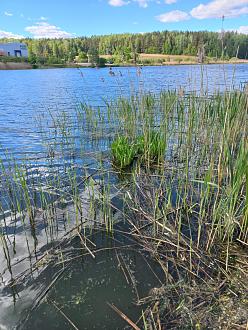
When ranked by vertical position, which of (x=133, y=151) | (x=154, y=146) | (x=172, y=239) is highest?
(x=154, y=146)

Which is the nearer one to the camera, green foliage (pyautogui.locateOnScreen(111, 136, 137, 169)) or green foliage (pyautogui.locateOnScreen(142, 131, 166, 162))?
green foliage (pyautogui.locateOnScreen(142, 131, 166, 162))

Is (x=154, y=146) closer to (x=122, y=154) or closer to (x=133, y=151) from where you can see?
(x=133, y=151)

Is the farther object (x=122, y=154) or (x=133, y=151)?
(x=133, y=151)

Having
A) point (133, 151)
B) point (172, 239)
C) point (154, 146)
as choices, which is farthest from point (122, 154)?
point (172, 239)

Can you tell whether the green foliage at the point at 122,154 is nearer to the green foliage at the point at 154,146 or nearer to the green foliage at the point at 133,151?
the green foliage at the point at 133,151

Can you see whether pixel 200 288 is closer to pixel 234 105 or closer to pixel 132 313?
pixel 132 313

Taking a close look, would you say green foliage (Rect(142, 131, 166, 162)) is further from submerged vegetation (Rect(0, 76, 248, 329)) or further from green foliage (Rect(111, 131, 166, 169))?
submerged vegetation (Rect(0, 76, 248, 329))

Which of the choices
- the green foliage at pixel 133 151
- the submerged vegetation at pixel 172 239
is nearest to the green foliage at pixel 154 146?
the green foliage at pixel 133 151

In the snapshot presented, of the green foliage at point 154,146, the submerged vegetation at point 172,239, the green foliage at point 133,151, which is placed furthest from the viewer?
the green foliage at point 133,151

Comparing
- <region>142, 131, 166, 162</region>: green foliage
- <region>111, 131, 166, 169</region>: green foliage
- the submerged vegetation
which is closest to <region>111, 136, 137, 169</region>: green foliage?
<region>111, 131, 166, 169</region>: green foliage

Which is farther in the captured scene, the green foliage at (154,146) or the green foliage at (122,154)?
the green foliage at (122,154)

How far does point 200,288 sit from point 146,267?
0.74 metres

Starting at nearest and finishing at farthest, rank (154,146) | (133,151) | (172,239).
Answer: (172,239) → (154,146) → (133,151)

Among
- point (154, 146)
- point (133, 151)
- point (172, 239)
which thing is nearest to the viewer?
point (172, 239)
